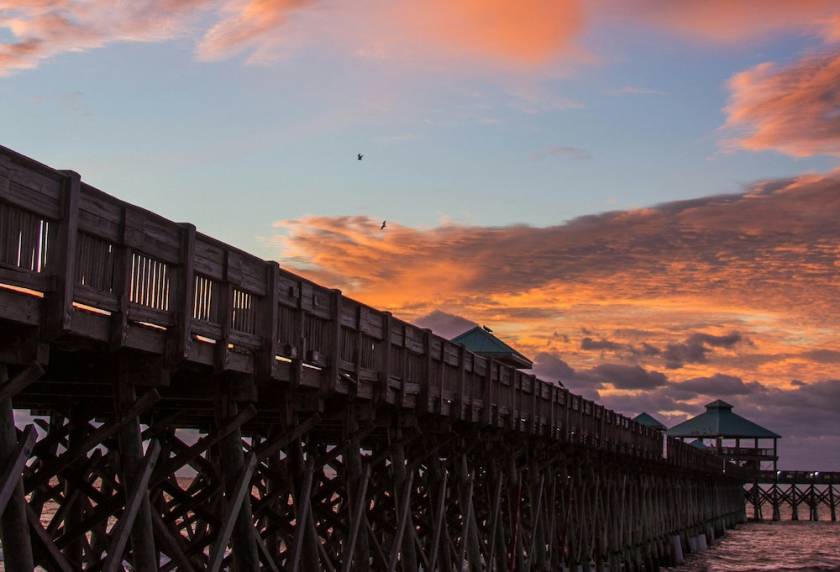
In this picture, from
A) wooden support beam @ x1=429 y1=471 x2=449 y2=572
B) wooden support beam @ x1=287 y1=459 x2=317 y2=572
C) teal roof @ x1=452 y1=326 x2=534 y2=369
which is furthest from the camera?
teal roof @ x1=452 y1=326 x2=534 y2=369

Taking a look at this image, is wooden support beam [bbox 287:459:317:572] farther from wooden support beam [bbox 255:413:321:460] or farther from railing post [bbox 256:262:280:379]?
railing post [bbox 256:262:280:379]

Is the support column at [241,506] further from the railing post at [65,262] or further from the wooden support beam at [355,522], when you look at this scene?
the railing post at [65,262]

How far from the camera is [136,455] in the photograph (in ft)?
37.6

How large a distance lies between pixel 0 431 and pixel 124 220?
8.01ft

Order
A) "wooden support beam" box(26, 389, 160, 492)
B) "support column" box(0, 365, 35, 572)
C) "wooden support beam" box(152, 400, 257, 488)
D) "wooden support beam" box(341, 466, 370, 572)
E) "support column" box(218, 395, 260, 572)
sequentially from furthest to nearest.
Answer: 1. "wooden support beam" box(341, 466, 370, 572)
2. "support column" box(218, 395, 260, 572)
3. "wooden support beam" box(152, 400, 257, 488)
4. "wooden support beam" box(26, 389, 160, 492)
5. "support column" box(0, 365, 35, 572)

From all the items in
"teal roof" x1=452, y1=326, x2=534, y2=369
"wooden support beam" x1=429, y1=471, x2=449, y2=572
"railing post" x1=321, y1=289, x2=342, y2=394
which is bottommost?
"wooden support beam" x1=429, y1=471, x2=449, y2=572

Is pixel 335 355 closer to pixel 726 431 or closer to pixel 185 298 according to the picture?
pixel 185 298

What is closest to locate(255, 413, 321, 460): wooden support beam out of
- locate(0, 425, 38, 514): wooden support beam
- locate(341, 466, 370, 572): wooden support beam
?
locate(341, 466, 370, 572): wooden support beam

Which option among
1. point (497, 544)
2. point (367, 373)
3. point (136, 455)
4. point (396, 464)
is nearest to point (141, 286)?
point (136, 455)

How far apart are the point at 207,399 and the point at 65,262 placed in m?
4.87

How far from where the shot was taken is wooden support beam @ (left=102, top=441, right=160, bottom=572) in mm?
10312

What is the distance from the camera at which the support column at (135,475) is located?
11.3 metres

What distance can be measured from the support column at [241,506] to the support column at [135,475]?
2.05 m

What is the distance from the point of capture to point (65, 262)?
32.1 ft
